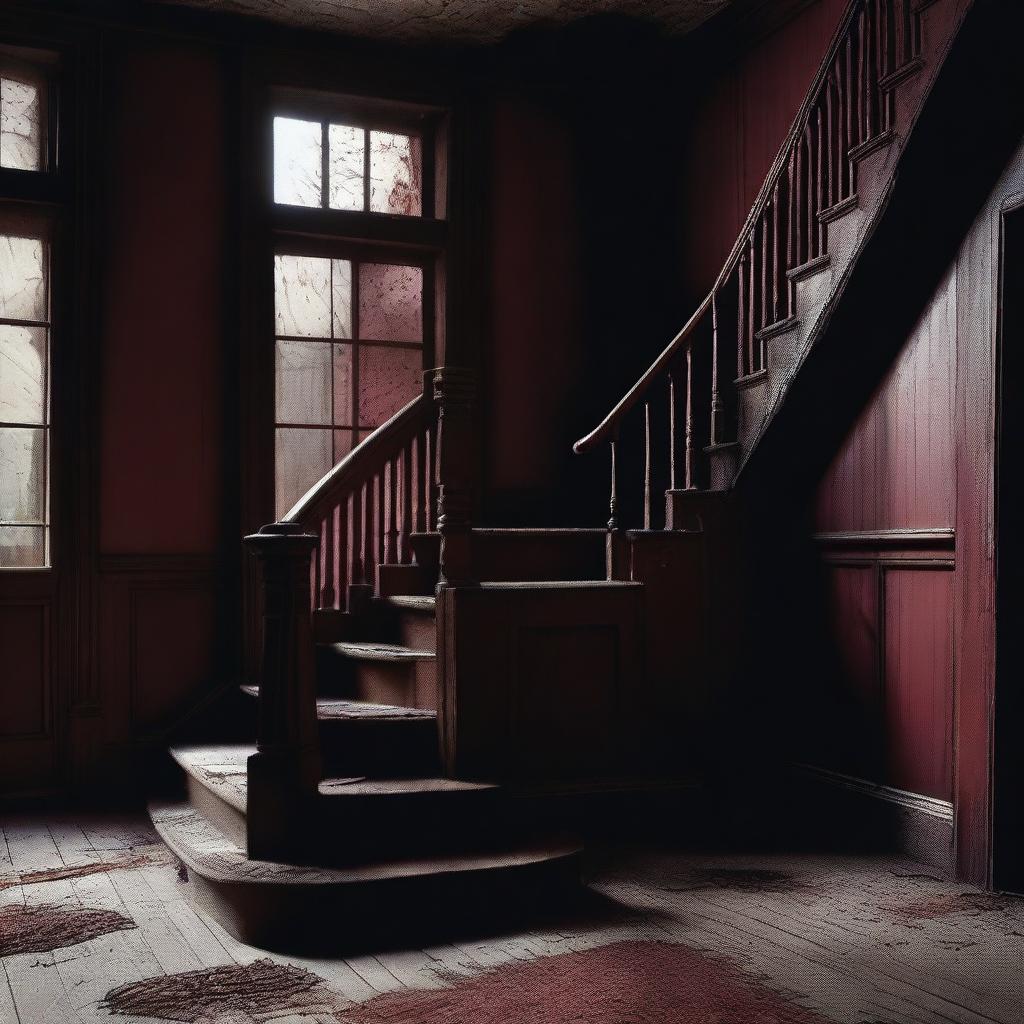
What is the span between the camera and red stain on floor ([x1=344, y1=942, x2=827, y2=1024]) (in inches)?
115

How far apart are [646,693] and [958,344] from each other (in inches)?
70.9

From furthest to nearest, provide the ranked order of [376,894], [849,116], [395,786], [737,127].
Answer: [737,127], [849,116], [395,786], [376,894]

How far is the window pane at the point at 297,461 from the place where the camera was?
20.3ft

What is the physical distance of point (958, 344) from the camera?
13.8 ft

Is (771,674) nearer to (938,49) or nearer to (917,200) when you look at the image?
(917,200)

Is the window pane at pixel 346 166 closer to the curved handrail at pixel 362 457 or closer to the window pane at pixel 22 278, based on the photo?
the curved handrail at pixel 362 457

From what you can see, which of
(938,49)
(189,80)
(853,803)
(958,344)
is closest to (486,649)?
(853,803)

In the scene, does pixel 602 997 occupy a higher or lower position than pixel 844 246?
lower

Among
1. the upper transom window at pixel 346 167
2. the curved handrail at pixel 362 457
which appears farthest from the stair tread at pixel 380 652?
the upper transom window at pixel 346 167

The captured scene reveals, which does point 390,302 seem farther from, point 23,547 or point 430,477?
point 23,547

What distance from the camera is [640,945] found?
3447 millimetres

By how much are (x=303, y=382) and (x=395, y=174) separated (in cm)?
125

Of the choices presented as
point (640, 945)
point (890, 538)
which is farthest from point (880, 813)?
point (640, 945)

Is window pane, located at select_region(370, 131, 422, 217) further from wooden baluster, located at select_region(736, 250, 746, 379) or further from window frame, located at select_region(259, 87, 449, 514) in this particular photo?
wooden baluster, located at select_region(736, 250, 746, 379)
